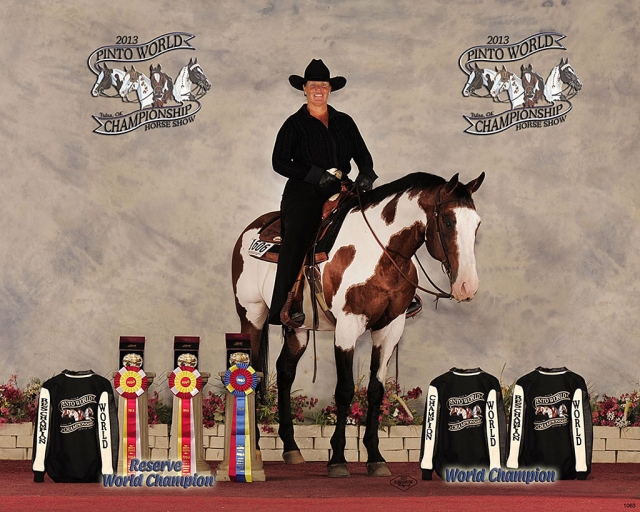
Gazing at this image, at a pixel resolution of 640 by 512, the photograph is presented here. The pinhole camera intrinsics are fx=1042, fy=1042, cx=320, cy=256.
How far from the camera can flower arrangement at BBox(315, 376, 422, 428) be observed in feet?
24.0

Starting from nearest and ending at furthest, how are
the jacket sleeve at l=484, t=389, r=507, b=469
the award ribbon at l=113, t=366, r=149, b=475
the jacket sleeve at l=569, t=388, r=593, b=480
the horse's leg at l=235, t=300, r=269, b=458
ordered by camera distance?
the award ribbon at l=113, t=366, r=149, b=475 < the jacket sleeve at l=484, t=389, r=507, b=469 < the jacket sleeve at l=569, t=388, r=593, b=480 < the horse's leg at l=235, t=300, r=269, b=458

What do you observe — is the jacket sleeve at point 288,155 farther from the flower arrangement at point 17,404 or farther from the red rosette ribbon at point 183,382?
the flower arrangement at point 17,404

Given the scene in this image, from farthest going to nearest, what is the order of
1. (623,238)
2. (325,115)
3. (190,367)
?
(623,238) < (325,115) < (190,367)

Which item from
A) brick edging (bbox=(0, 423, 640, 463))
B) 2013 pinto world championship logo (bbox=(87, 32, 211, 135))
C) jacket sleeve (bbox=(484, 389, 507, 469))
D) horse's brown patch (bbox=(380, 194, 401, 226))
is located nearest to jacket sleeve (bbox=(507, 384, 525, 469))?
jacket sleeve (bbox=(484, 389, 507, 469))

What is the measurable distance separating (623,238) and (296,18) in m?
3.12

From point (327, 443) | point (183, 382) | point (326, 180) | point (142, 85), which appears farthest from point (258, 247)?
point (142, 85)

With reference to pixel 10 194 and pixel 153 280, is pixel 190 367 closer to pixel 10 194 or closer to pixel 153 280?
pixel 153 280

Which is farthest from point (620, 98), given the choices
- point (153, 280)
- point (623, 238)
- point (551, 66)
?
point (153, 280)

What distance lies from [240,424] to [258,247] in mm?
1473

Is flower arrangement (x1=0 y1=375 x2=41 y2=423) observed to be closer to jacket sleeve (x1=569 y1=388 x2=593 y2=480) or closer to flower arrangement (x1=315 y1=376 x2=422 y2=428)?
flower arrangement (x1=315 y1=376 x2=422 y2=428)

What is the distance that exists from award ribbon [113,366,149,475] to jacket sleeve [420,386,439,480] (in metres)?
1.63

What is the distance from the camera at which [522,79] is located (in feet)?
27.3

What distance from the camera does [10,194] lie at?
824 cm

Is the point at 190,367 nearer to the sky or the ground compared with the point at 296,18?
nearer to the ground
